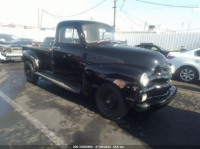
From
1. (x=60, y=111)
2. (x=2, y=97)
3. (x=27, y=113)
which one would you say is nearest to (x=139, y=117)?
(x=60, y=111)

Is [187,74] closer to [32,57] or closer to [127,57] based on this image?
[127,57]

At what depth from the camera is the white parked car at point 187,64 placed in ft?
21.7

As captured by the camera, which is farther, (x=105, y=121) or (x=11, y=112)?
(x=11, y=112)

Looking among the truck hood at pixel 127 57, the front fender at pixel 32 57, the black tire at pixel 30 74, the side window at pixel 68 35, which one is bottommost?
the black tire at pixel 30 74

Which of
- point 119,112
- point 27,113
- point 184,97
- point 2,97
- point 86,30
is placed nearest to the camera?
point 119,112

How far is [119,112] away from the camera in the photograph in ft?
10.4

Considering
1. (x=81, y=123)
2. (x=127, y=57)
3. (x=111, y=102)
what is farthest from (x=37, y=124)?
(x=127, y=57)

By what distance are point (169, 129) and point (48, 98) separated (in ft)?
10.6

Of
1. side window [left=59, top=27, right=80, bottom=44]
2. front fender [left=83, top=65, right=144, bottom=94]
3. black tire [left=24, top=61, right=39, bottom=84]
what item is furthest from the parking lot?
side window [left=59, top=27, right=80, bottom=44]

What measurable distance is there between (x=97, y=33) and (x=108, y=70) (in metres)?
Result: 1.35

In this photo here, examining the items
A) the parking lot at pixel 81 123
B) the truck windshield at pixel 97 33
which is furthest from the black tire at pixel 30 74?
the truck windshield at pixel 97 33

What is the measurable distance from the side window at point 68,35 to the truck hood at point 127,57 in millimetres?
701

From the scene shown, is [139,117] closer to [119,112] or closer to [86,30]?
[119,112]

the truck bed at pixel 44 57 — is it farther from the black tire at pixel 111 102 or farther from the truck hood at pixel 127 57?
the black tire at pixel 111 102
